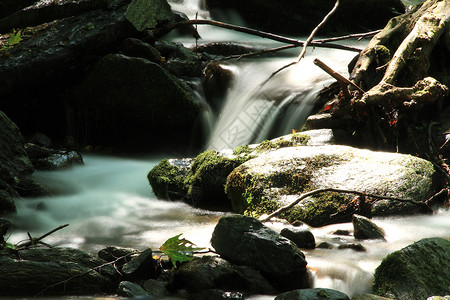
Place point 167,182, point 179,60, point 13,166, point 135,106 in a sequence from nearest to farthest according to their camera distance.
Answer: point 13,166
point 167,182
point 135,106
point 179,60

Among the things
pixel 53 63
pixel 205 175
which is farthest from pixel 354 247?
pixel 53 63

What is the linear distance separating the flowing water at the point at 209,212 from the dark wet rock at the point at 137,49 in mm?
1751

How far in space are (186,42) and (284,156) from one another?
703cm

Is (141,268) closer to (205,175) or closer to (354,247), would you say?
(354,247)

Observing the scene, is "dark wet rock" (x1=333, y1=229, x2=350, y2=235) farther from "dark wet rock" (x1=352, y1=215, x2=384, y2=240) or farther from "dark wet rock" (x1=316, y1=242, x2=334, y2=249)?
"dark wet rock" (x1=316, y1=242, x2=334, y2=249)

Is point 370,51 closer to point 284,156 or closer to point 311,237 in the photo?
point 284,156

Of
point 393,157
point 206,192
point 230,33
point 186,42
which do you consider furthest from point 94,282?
point 230,33

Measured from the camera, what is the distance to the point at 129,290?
119 inches

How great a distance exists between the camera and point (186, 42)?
11477 mm

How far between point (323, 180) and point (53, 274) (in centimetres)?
293

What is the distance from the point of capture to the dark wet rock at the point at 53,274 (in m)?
2.96

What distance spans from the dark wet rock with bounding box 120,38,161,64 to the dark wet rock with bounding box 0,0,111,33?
1.15m

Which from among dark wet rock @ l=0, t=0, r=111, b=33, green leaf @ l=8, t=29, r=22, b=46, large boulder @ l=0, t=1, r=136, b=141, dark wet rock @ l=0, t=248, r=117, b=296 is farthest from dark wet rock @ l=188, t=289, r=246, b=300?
dark wet rock @ l=0, t=0, r=111, b=33

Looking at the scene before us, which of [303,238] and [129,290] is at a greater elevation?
[129,290]
